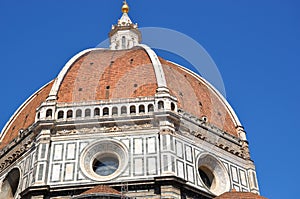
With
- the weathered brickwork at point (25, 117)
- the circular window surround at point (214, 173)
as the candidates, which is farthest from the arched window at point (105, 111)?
the circular window surround at point (214, 173)

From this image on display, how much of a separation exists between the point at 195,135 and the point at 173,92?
2.17 meters

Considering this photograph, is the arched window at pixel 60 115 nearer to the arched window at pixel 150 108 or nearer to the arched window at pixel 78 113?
the arched window at pixel 78 113

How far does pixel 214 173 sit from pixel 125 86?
17.0 ft

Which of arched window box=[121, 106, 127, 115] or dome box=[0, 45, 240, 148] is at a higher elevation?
dome box=[0, 45, 240, 148]

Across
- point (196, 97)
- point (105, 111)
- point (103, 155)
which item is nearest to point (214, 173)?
point (196, 97)

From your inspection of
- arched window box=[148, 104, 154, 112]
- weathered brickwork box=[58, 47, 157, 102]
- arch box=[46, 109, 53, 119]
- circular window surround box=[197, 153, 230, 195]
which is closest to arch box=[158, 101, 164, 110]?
arched window box=[148, 104, 154, 112]

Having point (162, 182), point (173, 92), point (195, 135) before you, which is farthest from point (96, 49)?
point (162, 182)

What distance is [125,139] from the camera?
64.7 ft

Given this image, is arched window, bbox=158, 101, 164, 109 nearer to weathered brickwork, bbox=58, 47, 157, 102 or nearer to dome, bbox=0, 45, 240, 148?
dome, bbox=0, 45, 240, 148

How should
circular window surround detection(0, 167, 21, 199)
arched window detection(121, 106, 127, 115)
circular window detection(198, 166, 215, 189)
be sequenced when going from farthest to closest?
circular window surround detection(0, 167, 21, 199) → circular window detection(198, 166, 215, 189) → arched window detection(121, 106, 127, 115)

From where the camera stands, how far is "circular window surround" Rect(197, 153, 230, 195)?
→ 20.6 m

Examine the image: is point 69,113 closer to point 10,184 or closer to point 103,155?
point 103,155

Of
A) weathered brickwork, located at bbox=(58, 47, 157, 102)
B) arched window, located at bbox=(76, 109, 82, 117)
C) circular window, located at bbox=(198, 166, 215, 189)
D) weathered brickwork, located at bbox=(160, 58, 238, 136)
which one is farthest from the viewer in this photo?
weathered brickwork, located at bbox=(160, 58, 238, 136)

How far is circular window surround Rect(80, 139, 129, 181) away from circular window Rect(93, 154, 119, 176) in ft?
0.14
